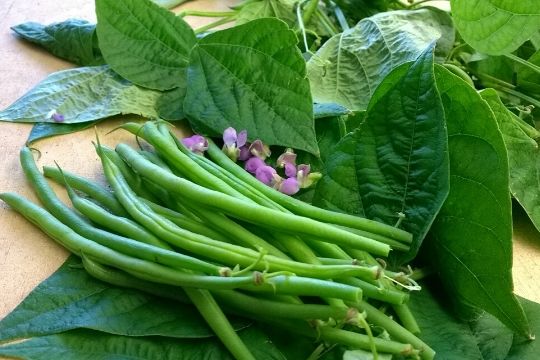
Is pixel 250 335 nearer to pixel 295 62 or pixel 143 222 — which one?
pixel 143 222

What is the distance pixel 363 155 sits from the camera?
583 mm

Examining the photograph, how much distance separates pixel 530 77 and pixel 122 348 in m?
0.57

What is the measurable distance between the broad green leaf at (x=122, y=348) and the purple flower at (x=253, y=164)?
0.61ft

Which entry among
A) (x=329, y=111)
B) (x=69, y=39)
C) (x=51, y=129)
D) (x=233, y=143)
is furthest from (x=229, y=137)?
(x=69, y=39)

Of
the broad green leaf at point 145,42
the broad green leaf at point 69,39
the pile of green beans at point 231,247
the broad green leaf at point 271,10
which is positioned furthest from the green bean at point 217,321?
the broad green leaf at point 271,10

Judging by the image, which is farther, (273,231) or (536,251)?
(536,251)

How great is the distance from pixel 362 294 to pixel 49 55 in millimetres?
595

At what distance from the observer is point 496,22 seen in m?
0.69

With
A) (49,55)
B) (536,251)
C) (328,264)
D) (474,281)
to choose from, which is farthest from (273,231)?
(49,55)

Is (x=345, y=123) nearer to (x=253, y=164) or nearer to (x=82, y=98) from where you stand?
(x=253, y=164)

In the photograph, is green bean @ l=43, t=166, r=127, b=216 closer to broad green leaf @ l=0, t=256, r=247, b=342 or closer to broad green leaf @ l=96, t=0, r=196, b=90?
broad green leaf @ l=0, t=256, r=247, b=342

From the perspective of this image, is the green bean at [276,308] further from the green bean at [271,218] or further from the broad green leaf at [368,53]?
the broad green leaf at [368,53]

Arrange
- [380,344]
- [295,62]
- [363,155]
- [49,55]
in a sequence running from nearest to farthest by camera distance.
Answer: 1. [380,344]
2. [363,155]
3. [295,62]
4. [49,55]

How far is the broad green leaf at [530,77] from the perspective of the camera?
777 mm
